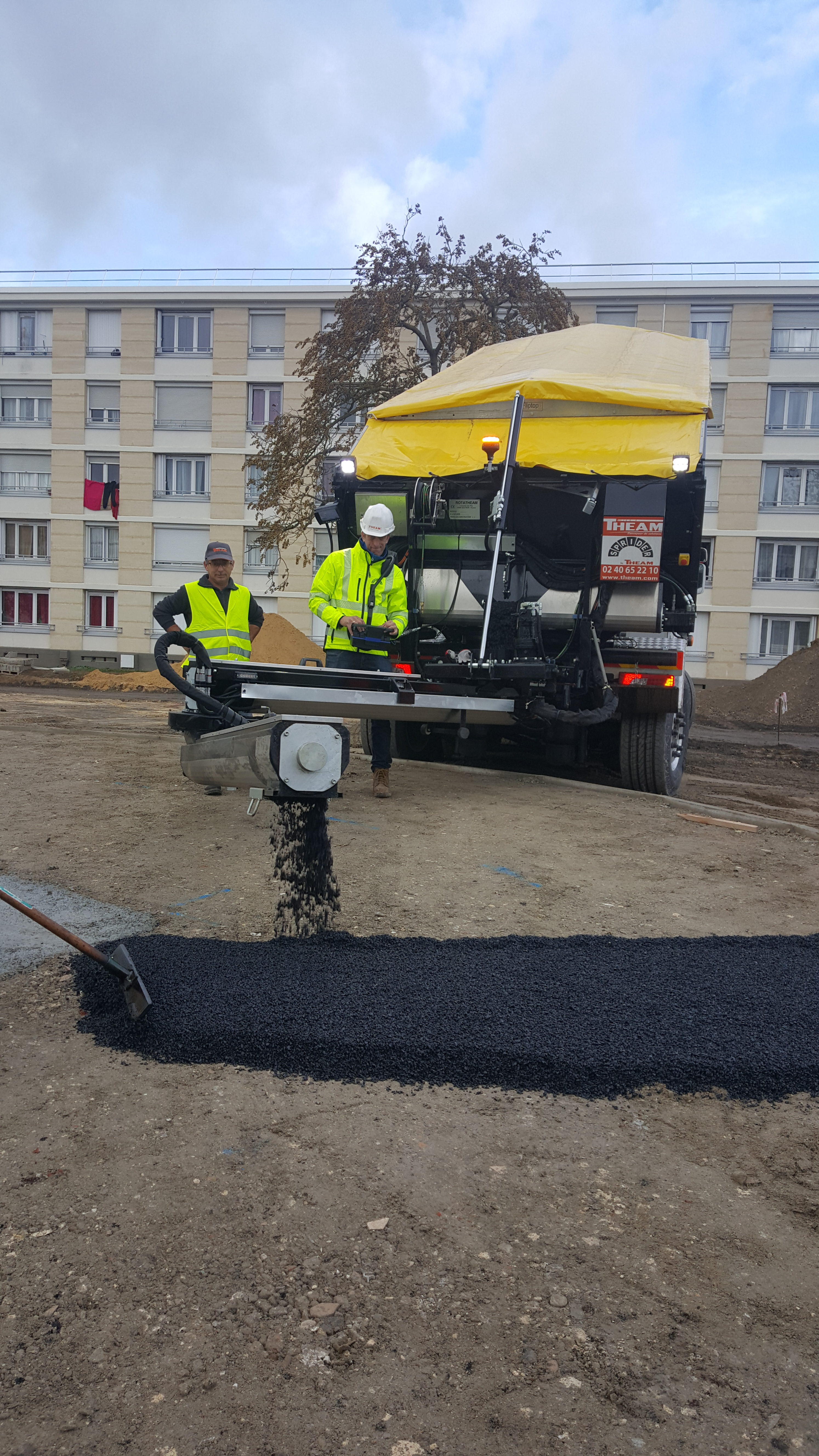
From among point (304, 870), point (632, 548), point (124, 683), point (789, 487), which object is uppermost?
point (789, 487)

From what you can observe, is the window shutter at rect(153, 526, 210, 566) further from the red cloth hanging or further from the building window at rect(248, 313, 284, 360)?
the building window at rect(248, 313, 284, 360)

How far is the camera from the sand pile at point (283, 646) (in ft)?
66.4

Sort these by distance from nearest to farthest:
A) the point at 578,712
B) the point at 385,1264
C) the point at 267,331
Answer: the point at 385,1264 < the point at 578,712 < the point at 267,331

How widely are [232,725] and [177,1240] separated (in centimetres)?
256

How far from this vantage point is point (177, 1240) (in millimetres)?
2033

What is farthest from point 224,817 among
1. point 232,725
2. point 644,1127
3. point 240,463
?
point 240,463

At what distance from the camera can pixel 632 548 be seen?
6734mm

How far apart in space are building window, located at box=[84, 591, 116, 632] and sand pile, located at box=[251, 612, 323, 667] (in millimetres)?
12101

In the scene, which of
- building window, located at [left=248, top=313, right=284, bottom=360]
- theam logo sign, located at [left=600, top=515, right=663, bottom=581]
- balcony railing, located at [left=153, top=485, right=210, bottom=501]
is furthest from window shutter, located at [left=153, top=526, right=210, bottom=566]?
theam logo sign, located at [left=600, top=515, right=663, bottom=581]

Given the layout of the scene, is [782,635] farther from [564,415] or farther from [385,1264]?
[385,1264]

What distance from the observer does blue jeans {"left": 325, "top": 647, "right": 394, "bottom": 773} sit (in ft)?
21.9

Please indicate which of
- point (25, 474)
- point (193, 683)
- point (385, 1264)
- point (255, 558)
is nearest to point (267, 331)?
point (255, 558)

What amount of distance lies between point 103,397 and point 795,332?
67.9ft

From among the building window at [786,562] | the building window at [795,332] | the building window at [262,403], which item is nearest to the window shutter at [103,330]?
the building window at [262,403]
